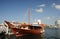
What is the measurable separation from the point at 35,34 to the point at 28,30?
964mm

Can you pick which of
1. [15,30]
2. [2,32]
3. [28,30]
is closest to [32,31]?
[28,30]

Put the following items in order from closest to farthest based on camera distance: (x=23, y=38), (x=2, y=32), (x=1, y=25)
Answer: (x=23, y=38), (x=2, y=32), (x=1, y=25)

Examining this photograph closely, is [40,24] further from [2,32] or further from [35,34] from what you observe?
[2,32]

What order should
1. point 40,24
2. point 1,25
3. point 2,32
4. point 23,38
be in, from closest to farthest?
point 23,38
point 2,32
point 1,25
point 40,24

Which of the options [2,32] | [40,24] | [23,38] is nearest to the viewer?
[23,38]

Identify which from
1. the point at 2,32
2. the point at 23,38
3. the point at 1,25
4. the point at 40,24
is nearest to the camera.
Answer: the point at 23,38

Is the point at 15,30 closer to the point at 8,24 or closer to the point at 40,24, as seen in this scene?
the point at 8,24

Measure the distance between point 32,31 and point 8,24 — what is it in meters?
1.67

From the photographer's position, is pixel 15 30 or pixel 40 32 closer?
pixel 15 30

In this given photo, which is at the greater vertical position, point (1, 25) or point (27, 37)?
point (1, 25)

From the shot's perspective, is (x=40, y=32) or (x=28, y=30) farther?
(x=40, y=32)

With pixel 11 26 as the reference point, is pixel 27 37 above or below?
below

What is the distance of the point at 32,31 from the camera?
1227 centimetres

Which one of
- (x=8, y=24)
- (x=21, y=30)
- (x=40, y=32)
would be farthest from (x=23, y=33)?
(x=40, y=32)
